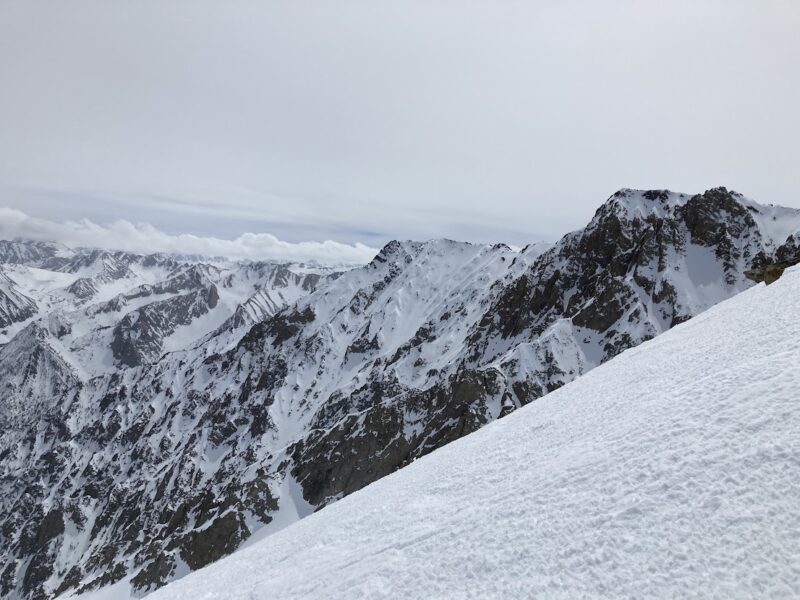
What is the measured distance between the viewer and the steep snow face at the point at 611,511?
6336mm

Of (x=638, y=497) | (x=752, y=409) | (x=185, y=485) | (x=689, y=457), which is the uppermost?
(x=752, y=409)

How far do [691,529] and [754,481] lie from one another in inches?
49.4

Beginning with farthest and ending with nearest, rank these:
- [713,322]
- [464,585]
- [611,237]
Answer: [611,237] < [713,322] < [464,585]

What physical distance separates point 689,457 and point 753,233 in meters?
126

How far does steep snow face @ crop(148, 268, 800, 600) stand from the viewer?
20.8 feet

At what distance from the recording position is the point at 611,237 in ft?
401

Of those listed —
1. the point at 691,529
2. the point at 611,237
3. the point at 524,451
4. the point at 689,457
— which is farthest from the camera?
the point at 611,237

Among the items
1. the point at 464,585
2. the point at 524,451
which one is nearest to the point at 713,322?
the point at 524,451

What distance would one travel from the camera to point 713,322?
746 inches

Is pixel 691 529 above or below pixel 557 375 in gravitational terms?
above

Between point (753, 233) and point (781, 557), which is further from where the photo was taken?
point (753, 233)

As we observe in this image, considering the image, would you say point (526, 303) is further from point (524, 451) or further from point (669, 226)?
point (524, 451)

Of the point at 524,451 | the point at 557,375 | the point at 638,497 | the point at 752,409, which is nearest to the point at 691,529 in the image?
the point at 638,497

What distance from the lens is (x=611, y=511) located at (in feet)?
25.3
